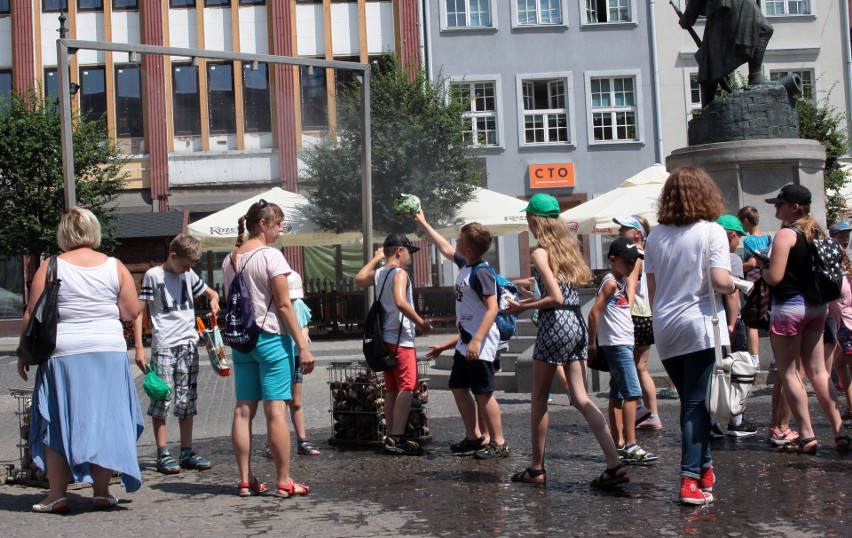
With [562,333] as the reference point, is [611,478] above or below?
below

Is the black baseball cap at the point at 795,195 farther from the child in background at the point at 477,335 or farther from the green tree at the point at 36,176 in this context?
the green tree at the point at 36,176

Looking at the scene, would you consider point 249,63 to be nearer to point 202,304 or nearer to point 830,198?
point 202,304

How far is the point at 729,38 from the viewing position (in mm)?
12961

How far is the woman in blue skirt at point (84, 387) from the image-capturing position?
21.1 ft

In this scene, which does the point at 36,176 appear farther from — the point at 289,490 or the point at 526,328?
the point at 289,490

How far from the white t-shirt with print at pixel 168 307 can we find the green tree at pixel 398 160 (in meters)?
14.2

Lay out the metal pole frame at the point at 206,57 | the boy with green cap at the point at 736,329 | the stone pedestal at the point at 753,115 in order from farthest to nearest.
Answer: the stone pedestal at the point at 753,115 < the metal pole frame at the point at 206,57 < the boy with green cap at the point at 736,329

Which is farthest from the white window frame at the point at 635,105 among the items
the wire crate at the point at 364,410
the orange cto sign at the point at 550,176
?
the wire crate at the point at 364,410

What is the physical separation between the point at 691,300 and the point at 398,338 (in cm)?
268

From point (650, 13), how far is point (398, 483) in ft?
87.3

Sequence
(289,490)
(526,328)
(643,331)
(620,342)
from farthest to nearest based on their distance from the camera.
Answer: (526,328) → (643,331) → (620,342) → (289,490)

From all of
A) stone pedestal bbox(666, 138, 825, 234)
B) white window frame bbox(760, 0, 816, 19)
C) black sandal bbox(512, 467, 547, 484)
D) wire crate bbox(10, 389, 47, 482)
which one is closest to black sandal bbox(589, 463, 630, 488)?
black sandal bbox(512, 467, 547, 484)

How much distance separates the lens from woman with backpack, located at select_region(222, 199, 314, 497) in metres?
6.78

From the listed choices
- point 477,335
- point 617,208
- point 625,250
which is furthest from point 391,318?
point 617,208
